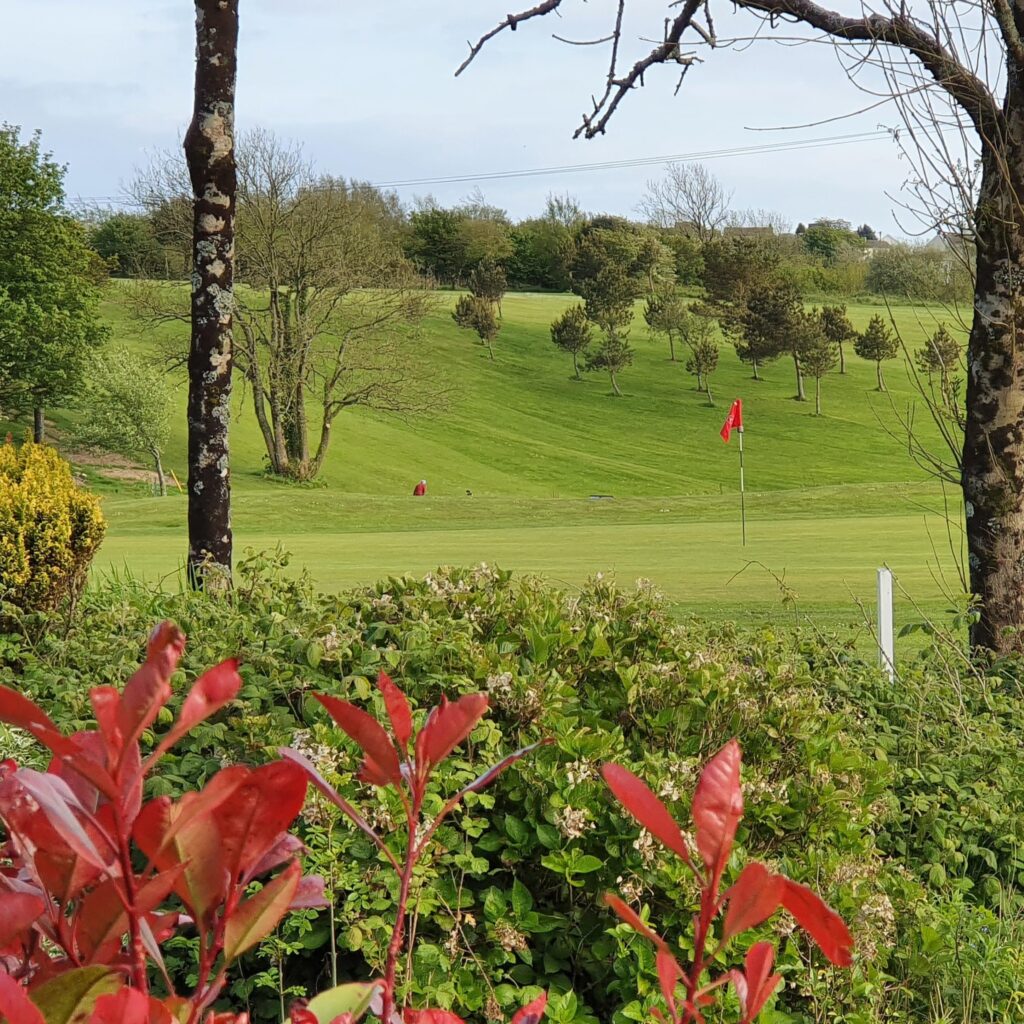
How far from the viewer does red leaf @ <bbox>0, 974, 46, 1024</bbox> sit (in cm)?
63

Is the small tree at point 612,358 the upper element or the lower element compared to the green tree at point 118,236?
lower

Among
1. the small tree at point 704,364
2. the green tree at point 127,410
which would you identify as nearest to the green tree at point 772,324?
the small tree at point 704,364

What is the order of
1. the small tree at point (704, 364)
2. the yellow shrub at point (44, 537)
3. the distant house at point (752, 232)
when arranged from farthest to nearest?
the distant house at point (752, 232) < the small tree at point (704, 364) < the yellow shrub at point (44, 537)

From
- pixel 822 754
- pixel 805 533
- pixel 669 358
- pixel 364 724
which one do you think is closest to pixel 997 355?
pixel 822 754

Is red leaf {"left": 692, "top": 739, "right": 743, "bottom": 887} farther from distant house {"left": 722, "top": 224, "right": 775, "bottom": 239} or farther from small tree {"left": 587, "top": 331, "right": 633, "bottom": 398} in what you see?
distant house {"left": 722, "top": 224, "right": 775, "bottom": 239}

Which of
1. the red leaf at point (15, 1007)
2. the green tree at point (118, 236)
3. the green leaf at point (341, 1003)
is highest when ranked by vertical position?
the green tree at point (118, 236)

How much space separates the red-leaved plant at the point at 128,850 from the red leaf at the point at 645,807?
0.65 ft

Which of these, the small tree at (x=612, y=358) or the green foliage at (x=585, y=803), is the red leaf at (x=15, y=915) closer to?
the green foliage at (x=585, y=803)

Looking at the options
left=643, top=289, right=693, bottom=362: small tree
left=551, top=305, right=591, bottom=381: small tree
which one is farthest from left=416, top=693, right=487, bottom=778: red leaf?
left=643, top=289, right=693, bottom=362: small tree

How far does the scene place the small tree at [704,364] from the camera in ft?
218

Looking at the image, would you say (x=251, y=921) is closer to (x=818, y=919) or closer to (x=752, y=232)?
(x=818, y=919)

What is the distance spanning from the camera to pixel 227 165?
772 cm

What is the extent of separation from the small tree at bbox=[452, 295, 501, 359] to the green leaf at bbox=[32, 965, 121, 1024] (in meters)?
72.0

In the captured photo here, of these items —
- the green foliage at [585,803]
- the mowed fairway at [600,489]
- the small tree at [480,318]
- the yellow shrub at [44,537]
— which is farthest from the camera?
the small tree at [480,318]
